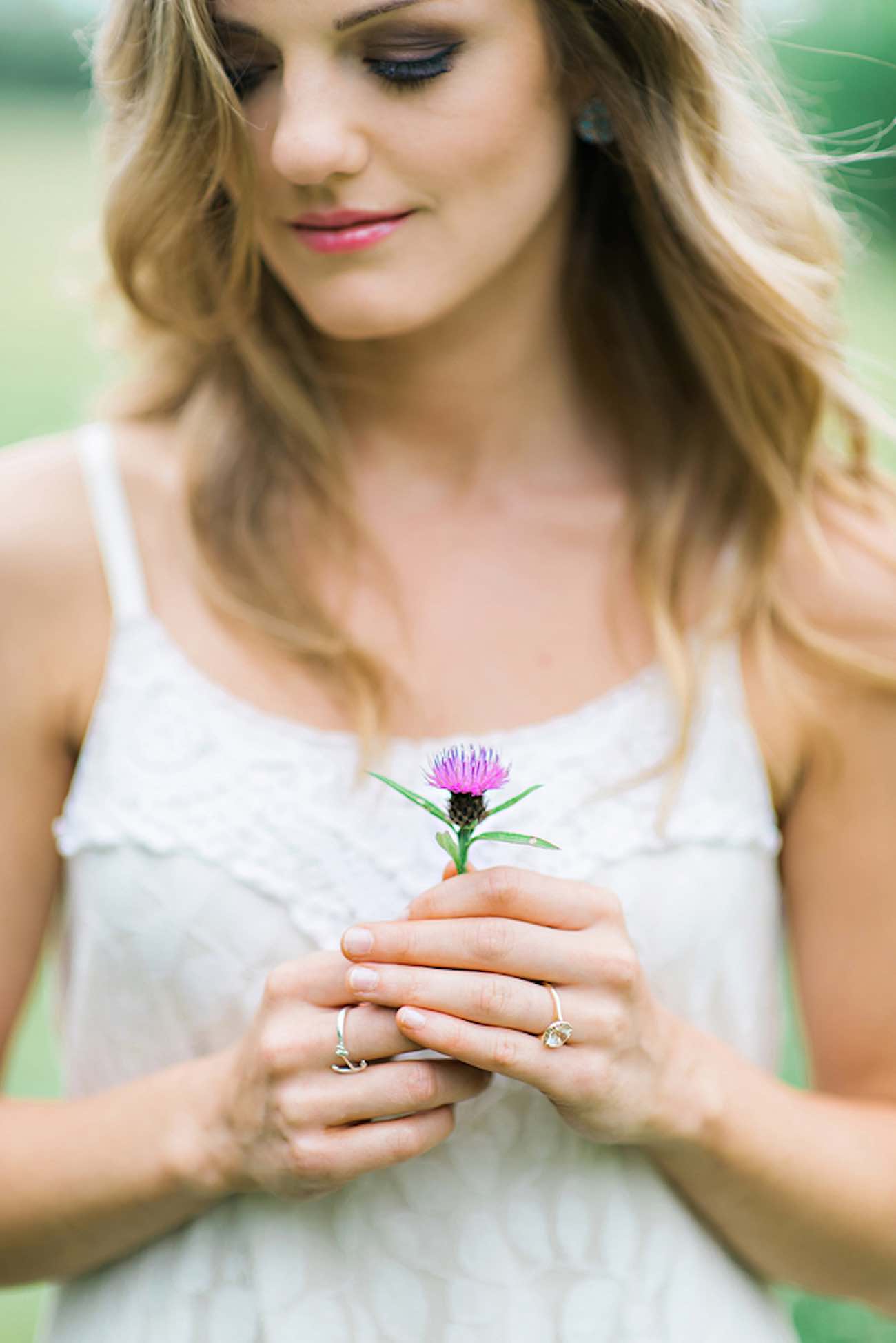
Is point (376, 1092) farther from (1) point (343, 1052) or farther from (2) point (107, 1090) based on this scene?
(2) point (107, 1090)

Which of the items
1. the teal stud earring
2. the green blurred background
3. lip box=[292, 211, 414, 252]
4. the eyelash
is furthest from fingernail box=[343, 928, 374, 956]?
the teal stud earring

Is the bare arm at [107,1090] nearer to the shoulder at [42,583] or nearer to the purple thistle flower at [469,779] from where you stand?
the shoulder at [42,583]

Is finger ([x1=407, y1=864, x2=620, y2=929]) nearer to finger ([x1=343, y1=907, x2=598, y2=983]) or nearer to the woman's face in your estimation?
finger ([x1=343, y1=907, x2=598, y2=983])

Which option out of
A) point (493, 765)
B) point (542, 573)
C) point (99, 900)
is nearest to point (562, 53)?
point (542, 573)

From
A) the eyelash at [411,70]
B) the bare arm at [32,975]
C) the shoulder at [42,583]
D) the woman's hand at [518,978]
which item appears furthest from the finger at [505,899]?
the eyelash at [411,70]

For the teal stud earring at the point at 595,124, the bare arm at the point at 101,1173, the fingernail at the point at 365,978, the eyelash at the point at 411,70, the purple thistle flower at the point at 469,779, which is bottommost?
the bare arm at the point at 101,1173
